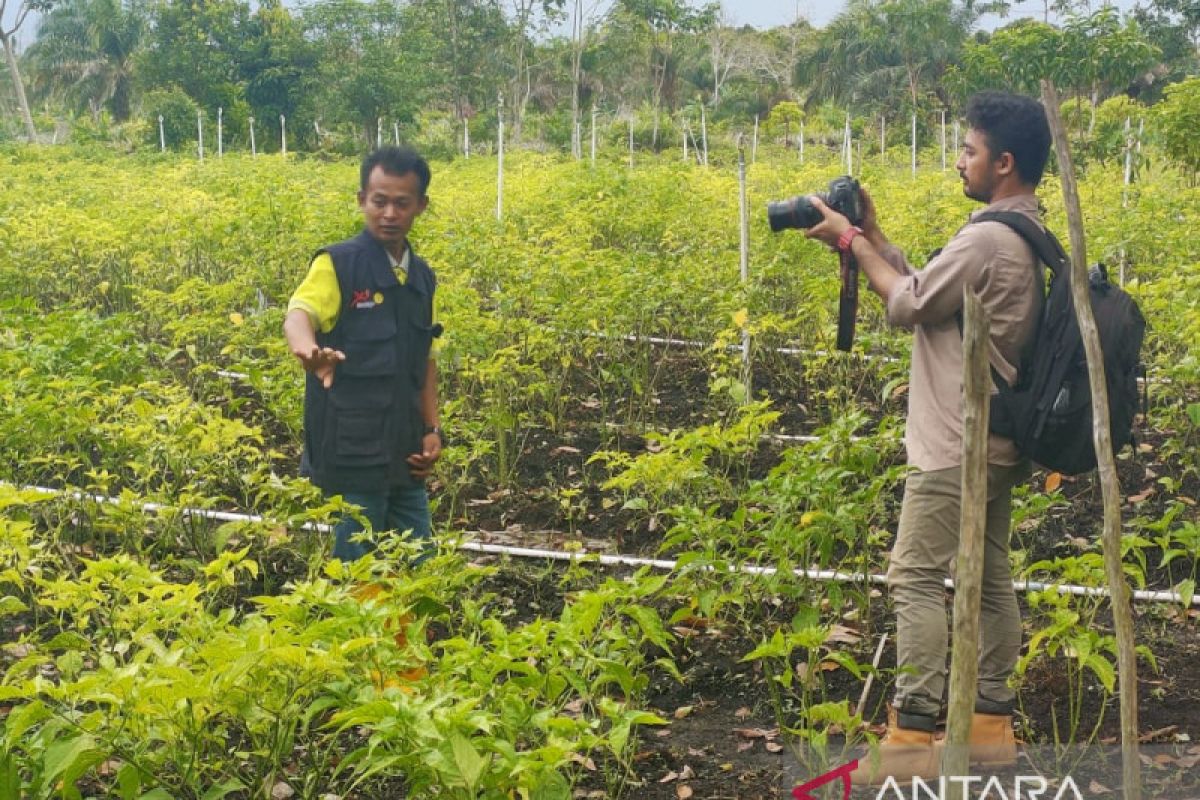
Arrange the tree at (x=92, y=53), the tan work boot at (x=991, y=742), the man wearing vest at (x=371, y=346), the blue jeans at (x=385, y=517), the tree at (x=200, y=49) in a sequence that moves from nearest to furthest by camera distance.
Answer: the tan work boot at (x=991, y=742) < the man wearing vest at (x=371, y=346) < the blue jeans at (x=385, y=517) < the tree at (x=200, y=49) < the tree at (x=92, y=53)

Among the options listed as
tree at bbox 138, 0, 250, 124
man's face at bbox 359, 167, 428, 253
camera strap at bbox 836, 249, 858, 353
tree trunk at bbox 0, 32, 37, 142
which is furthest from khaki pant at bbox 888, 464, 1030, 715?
tree at bbox 138, 0, 250, 124

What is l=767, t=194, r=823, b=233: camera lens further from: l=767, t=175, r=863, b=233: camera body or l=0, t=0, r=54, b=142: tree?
l=0, t=0, r=54, b=142: tree

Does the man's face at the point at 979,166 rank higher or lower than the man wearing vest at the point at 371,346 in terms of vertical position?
higher

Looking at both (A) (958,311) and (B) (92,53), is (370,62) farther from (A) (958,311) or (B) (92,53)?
(A) (958,311)

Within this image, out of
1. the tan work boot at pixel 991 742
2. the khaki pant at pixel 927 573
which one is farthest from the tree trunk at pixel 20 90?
the tan work boot at pixel 991 742

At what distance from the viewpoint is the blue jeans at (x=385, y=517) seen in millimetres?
4258

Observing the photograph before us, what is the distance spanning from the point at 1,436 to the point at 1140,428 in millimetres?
5133

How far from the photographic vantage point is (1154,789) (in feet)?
11.6

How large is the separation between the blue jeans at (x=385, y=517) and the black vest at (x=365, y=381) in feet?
0.19

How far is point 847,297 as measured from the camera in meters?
3.86

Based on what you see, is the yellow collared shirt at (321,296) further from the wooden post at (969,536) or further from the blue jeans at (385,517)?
the wooden post at (969,536)

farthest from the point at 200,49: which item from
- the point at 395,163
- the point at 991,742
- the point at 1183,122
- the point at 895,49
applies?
the point at 991,742

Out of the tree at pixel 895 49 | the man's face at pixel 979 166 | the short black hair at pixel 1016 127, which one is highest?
the tree at pixel 895 49

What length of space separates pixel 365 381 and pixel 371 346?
11cm
